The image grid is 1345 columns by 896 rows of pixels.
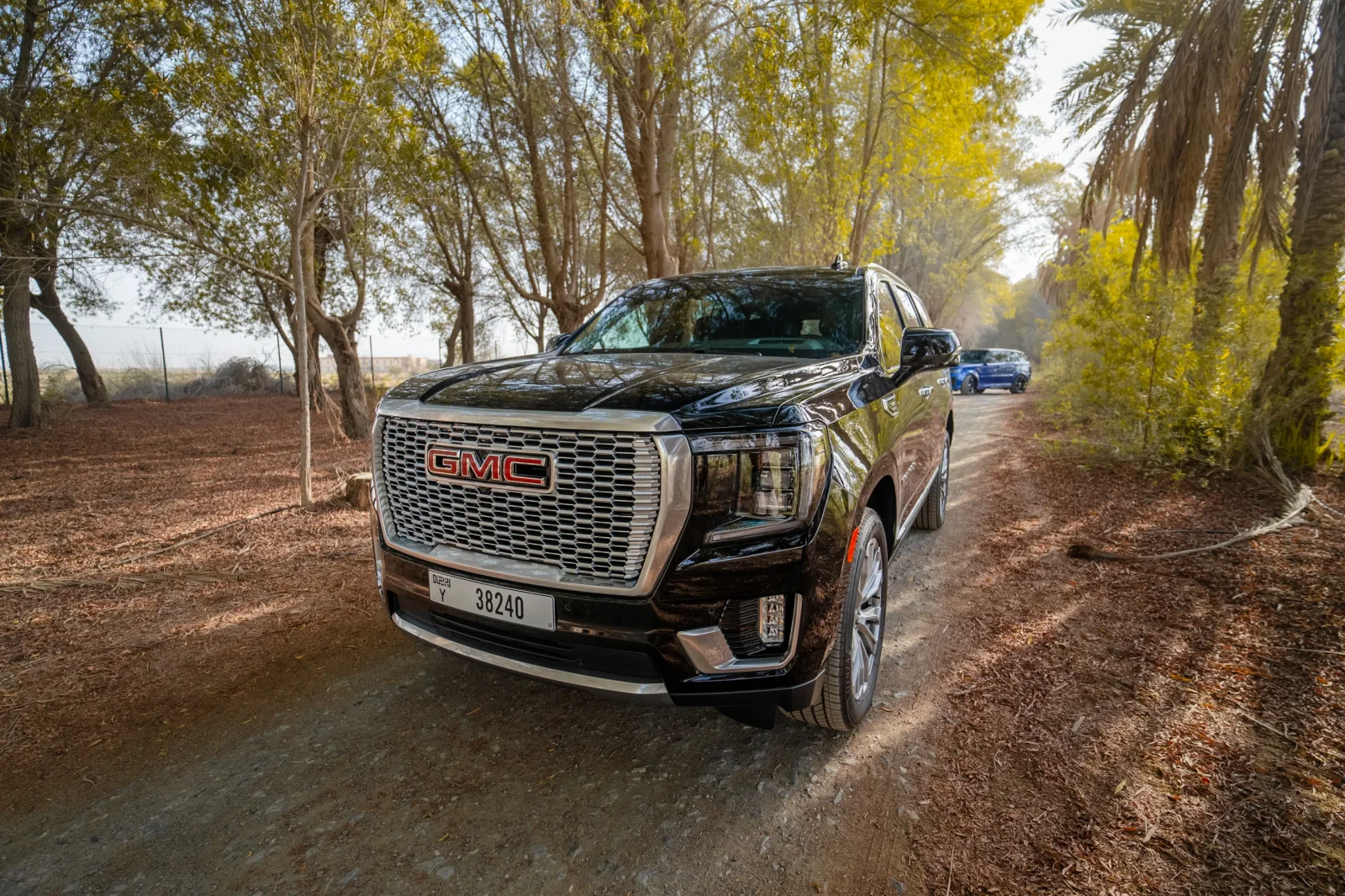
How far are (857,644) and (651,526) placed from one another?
1.06m

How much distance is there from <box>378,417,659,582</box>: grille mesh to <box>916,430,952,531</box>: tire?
11.3ft

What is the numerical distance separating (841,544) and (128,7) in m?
9.02

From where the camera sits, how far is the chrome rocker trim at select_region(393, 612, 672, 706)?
6.56ft

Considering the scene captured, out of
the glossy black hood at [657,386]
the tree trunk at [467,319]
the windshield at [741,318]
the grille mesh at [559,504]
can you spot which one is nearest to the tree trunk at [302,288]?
the windshield at [741,318]

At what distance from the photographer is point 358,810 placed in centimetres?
214

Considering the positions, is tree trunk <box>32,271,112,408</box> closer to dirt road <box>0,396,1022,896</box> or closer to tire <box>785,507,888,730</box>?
dirt road <box>0,396,1022,896</box>

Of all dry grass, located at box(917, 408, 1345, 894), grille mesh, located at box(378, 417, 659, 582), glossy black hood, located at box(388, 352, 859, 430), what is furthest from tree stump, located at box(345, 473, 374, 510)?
dry grass, located at box(917, 408, 1345, 894)

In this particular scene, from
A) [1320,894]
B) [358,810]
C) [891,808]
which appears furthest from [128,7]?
→ [1320,894]

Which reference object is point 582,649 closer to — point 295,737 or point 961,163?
point 295,737

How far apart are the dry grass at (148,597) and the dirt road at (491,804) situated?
A: 0.45m

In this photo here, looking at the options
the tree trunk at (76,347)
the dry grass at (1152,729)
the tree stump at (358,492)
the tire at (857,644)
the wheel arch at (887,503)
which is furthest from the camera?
the tree trunk at (76,347)

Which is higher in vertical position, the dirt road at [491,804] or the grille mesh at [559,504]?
the grille mesh at [559,504]

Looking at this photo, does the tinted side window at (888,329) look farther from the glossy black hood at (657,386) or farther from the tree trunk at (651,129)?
the tree trunk at (651,129)

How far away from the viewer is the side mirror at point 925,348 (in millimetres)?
3168
